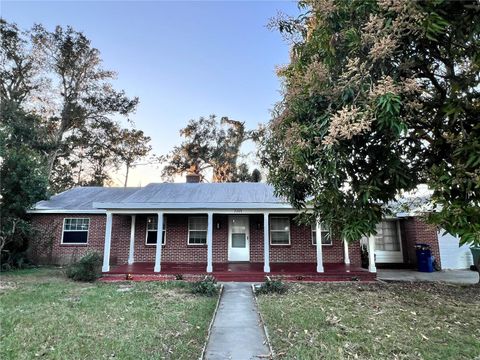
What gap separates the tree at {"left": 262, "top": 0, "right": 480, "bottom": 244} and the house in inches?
270

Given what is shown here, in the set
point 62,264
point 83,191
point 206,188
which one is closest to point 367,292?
point 206,188

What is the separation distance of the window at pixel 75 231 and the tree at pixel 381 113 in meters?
12.5

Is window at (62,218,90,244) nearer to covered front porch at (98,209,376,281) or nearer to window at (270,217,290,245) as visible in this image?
covered front porch at (98,209,376,281)

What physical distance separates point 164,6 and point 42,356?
10614 mm

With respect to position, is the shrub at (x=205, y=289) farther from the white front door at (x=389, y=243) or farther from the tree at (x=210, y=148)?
the tree at (x=210, y=148)

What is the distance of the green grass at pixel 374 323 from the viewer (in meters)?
4.52

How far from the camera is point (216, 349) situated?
4.62 metres

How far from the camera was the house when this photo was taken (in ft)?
39.2

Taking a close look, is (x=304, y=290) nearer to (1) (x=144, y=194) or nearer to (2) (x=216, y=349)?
(2) (x=216, y=349)

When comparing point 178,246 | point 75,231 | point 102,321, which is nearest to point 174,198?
point 178,246

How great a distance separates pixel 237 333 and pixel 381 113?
4.22 m

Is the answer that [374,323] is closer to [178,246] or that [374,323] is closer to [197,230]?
[197,230]

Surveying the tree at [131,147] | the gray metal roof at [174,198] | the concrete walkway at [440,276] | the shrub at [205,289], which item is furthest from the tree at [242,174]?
the shrub at [205,289]

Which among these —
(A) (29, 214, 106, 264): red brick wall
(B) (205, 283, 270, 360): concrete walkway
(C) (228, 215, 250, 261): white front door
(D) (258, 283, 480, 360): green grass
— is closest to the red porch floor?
(D) (258, 283, 480, 360): green grass
